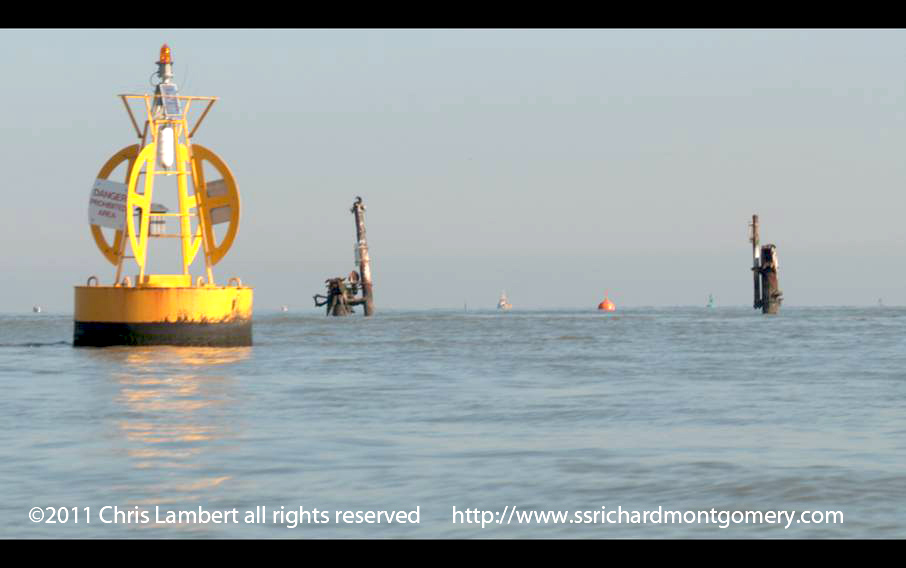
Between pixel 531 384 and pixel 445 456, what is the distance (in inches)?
470

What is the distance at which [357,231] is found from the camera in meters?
90.8

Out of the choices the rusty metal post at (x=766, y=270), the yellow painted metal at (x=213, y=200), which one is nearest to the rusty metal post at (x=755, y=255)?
the rusty metal post at (x=766, y=270)

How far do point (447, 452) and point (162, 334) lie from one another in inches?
924

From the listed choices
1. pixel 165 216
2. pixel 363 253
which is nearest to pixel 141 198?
pixel 165 216

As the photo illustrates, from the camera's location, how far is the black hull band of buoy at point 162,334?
3644 centimetres

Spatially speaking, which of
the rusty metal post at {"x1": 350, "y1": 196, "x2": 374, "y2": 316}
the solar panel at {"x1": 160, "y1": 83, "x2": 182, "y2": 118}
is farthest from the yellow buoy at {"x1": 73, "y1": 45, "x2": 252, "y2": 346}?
the rusty metal post at {"x1": 350, "y1": 196, "x2": 374, "y2": 316}

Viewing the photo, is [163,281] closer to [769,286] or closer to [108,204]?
[108,204]

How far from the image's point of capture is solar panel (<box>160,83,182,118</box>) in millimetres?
39094

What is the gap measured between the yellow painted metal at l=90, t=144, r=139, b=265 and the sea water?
988 cm

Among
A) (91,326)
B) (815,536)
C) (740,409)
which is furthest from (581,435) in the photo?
(91,326)

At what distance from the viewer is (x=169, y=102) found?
39.2m

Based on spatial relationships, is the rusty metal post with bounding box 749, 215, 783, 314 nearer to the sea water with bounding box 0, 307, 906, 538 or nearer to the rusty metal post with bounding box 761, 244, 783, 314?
the rusty metal post with bounding box 761, 244, 783, 314

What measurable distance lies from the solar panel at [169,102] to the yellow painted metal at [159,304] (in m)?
5.42
